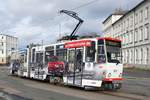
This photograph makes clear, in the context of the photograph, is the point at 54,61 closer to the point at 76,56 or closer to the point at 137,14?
the point at 76,56

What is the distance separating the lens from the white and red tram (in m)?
22.0

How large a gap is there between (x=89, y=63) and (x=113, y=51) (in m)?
1.62

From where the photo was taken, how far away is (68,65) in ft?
81.2

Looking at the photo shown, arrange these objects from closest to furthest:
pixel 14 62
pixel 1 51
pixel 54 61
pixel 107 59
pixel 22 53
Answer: pixel 107 59
pixel 54 61
pixel 22 53
pixel 14 62
pixel 1 51

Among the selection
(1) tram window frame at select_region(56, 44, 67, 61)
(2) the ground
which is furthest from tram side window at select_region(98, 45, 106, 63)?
(1) tram window frame at select_region(56, 44, 67, 61)

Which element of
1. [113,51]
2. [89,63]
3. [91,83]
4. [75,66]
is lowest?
[91,83]

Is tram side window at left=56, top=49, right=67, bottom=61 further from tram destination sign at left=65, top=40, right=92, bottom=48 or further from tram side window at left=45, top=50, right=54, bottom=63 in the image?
tram side window at left=45, top=50, right=54, bottom=63

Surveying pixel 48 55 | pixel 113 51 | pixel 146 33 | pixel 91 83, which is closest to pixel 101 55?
pixel 113 51

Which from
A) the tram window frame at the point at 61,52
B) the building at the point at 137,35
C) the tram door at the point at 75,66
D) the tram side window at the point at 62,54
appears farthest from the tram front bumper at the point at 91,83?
the building at the point at 137,35

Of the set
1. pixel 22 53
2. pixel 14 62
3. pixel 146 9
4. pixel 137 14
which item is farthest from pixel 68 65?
pixel 137 14

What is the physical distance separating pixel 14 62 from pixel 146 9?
119 feet

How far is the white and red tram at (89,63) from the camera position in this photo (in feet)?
72.3

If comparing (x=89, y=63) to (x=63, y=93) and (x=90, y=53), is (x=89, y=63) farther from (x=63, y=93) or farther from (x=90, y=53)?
(x=63, y=93)

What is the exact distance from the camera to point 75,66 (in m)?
23.9
